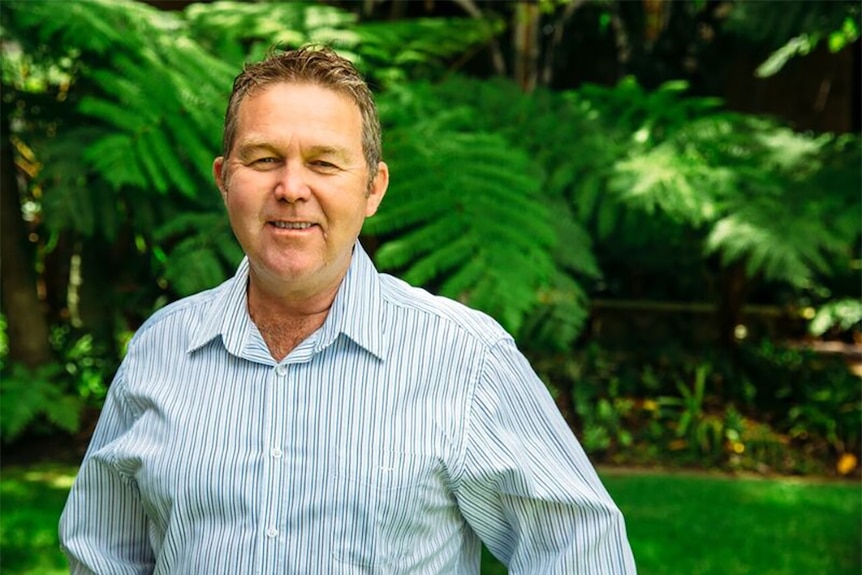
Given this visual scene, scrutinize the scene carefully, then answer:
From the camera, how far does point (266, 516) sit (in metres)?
1.69

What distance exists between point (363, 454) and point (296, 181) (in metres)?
0.40

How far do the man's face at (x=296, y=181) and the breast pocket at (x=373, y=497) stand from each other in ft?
0.97

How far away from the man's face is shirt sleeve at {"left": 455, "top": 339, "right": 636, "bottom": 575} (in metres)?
0.30

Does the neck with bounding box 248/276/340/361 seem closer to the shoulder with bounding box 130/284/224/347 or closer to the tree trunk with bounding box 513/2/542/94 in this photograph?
the shoulder with bounding box 130/284/224/347

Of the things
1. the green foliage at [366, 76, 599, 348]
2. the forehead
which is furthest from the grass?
the forehead

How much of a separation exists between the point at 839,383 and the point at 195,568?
18.6 ft

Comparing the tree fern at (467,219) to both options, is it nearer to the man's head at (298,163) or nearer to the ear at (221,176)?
the ear at (221,176)

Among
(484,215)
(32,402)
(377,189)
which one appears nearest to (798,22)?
(484,215)

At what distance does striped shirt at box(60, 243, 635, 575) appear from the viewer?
169cm

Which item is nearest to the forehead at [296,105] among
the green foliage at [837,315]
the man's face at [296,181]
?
the man's face at [296,181]

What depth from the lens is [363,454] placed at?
1.70 meters

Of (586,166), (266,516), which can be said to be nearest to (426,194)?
(586,166)

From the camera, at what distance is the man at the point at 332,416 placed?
5.55 ft

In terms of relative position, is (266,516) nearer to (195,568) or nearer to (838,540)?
(195,568)
